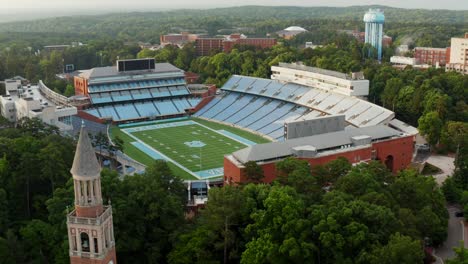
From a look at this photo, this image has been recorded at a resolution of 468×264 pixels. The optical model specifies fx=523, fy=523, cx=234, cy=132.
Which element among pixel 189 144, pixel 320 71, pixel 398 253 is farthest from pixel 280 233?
pixel 320 71

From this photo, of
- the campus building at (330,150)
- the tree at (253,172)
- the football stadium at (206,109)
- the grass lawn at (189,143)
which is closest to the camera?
the tree at (253,172)

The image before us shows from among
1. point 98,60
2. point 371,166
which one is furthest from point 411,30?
point 371,166

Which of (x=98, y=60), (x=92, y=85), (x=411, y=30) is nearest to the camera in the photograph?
(x=92, y=85)

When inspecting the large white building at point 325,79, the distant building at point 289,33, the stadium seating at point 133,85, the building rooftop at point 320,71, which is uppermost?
the distant building at point 289,33

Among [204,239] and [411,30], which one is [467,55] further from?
[204,239]

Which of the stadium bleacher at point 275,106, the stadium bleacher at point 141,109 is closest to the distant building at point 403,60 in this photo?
the stadium bleacher at point 275,106

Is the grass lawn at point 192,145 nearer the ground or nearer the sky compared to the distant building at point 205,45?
nearer the ground

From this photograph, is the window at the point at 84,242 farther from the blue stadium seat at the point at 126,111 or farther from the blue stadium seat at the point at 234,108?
the blue stadium seat at the point at 126,111
